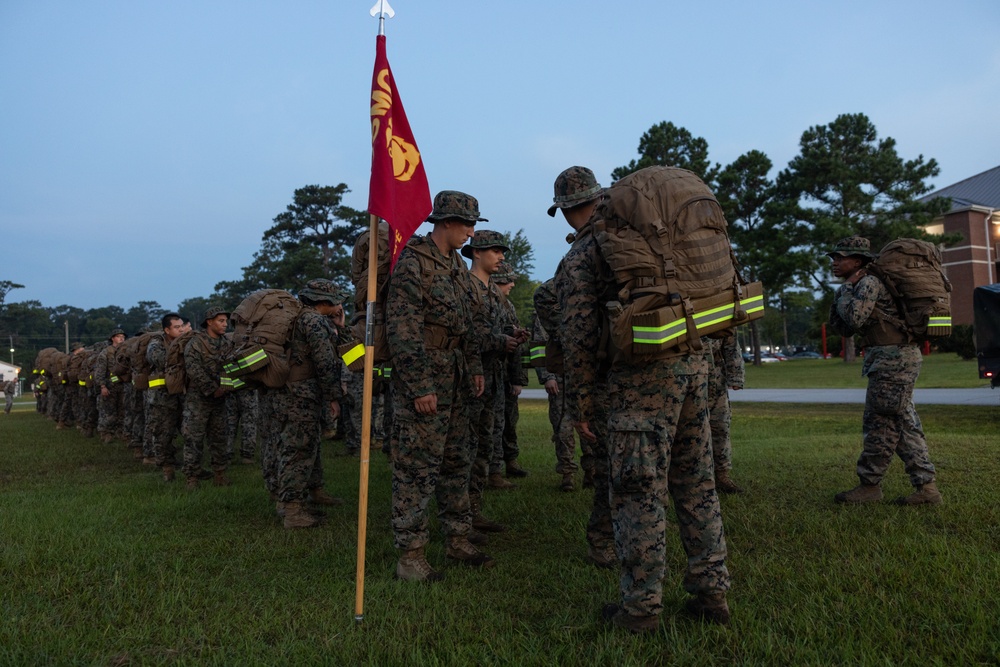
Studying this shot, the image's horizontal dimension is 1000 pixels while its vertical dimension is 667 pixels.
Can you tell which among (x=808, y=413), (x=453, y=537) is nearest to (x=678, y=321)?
(x=453, y=537)

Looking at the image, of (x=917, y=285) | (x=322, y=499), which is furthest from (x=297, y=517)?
(x=917, y=285)

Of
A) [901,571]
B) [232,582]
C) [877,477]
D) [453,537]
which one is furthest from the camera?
[877,477]

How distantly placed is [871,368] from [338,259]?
40.1 m

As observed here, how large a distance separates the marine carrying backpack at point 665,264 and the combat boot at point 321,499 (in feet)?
14.6

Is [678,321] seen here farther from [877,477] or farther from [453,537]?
[877,477]

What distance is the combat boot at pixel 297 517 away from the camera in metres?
5.68

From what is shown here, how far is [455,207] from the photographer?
4754 mm

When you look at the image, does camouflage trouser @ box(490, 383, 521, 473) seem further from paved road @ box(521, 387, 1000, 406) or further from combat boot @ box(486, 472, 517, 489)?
paved road @ box(521, 387, 1000, 406)

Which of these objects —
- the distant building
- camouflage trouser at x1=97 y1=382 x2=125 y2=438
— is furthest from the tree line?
camouflage trouser at x1=97 y1=382 x2=125 y2=438

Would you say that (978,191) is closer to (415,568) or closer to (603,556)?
(603,556)

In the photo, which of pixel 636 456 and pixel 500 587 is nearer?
pixel 636 456

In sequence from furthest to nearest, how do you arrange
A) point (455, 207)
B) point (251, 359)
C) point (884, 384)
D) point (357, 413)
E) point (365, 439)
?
1. point (357, 413)
2. point (251, 359)
3. point (884, 384)
4. point (455, 207)
5. point (365, 439)

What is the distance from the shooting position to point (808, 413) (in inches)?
536

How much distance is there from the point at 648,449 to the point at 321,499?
448 centimetres
